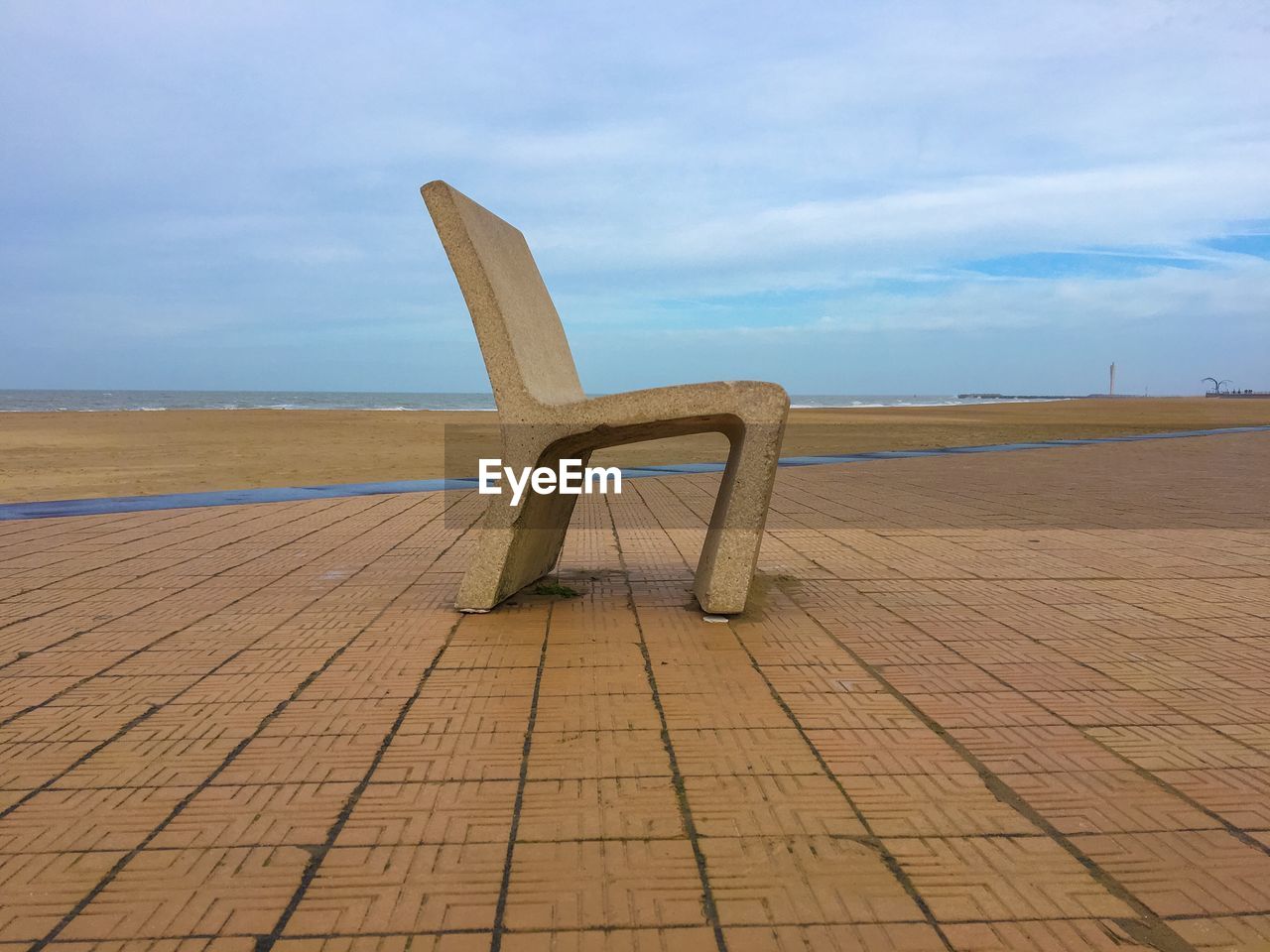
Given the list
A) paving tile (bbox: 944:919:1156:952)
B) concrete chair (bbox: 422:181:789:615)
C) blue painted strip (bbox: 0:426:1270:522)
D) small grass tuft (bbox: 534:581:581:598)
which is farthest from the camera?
blue painted strip (bbox: 0:426:1270:522)

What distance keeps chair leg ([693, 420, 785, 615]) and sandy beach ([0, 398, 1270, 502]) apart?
8169 millimetres

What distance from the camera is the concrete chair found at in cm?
397

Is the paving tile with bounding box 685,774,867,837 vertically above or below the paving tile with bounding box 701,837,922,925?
above

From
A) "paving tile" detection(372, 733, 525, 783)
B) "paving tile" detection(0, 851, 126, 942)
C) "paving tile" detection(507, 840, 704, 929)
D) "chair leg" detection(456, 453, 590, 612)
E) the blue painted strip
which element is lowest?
"paving tile" detection(0, 851, 126, 942)

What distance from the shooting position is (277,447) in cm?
1753

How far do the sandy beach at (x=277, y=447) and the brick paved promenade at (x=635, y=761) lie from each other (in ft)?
22.1

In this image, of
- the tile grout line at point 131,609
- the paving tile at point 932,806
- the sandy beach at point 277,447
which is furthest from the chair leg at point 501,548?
the sandy beach at point 277,447

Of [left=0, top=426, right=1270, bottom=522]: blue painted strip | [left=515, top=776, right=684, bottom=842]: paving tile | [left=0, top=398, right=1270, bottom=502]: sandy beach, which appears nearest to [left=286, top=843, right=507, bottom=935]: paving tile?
[left=515, top=776, right=684, bottom=842]: paving tile

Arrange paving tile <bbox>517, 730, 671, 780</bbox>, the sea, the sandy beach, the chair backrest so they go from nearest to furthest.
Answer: paving tile <bbox>517, 730, 671, 780</bbox> < the chair backrest < the sandy beach < the sea

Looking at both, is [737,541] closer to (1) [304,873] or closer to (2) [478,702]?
(2) [478,702]

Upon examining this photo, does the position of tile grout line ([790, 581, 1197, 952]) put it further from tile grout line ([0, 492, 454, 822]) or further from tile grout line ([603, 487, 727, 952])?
tile grout line ([0, 492, 454, 822])

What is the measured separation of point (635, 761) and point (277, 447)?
54.0ft

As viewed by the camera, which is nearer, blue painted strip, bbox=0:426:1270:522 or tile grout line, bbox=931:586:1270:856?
tile grout line, bbox=931:586:1270:856

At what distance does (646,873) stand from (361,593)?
121 inches
